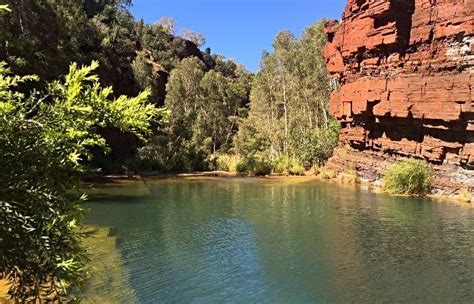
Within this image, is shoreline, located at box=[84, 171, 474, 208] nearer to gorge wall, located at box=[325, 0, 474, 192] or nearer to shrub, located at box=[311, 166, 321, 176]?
shrub, located at box=[311, 166, 321, 176]

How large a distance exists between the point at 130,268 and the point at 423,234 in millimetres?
9591

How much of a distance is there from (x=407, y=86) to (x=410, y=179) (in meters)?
5.71

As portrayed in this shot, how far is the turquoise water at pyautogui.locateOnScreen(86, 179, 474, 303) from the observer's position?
35.4 ft

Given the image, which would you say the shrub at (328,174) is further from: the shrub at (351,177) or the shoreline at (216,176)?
the shrub at (351,177)

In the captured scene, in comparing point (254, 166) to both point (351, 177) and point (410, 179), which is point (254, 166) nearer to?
point (351, 177)

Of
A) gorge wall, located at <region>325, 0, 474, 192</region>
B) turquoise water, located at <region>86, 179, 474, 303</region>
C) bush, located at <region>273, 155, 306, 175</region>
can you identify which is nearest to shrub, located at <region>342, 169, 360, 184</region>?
gorge wall, located at <region>325, 0, 474, 192</region>

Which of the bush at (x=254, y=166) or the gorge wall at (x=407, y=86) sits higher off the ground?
the gorge wall at (x=407, y=86)

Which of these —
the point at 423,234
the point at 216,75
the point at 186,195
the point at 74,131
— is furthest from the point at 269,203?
the point at 216,75

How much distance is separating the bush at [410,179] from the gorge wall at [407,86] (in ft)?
2.34

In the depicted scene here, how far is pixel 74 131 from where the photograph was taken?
3467 millimetres

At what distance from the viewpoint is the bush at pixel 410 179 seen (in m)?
26.7

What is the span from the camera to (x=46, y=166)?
3.54 metres

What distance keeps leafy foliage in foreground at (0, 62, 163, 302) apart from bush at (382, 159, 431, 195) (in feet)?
82.5

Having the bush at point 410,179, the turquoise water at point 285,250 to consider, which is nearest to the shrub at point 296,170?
the bush at point 410,179
